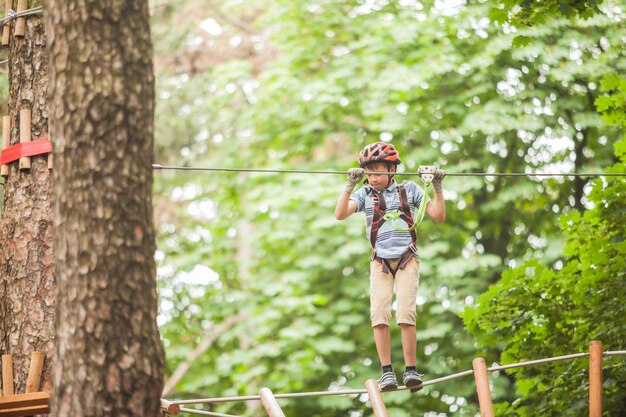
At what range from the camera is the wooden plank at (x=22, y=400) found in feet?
14.7

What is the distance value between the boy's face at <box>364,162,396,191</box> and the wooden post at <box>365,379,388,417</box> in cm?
118

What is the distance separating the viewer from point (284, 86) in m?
12.5

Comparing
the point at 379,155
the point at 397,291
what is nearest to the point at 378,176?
the point at 379,155

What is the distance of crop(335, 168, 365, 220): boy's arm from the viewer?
5.31 metres

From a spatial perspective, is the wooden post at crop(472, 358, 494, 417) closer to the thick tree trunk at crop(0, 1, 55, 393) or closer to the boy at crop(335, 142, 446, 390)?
the boy at crop(335, 142, 446, 390)

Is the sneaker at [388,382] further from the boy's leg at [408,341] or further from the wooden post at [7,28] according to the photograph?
the wooden post at [7,28]

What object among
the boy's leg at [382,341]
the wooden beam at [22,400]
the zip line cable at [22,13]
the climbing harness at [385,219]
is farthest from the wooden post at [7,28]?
the boy's leg at [382,341]

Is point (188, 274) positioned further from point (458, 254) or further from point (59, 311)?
point (59, 311)

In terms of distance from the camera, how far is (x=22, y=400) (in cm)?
448

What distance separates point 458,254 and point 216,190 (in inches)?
177

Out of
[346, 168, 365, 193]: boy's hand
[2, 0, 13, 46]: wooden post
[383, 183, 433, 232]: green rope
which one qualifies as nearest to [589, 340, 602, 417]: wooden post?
[383, 183, 433, 232]: green rope

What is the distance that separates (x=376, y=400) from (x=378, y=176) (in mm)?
1331

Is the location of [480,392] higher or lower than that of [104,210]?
lower

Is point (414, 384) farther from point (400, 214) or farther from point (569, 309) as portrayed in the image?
point (569, 309)
